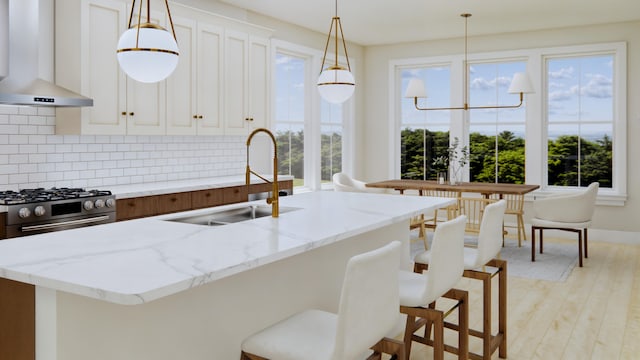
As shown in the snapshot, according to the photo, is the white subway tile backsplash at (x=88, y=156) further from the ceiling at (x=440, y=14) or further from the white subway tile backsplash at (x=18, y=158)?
the ceiling at (x=440, y=14)

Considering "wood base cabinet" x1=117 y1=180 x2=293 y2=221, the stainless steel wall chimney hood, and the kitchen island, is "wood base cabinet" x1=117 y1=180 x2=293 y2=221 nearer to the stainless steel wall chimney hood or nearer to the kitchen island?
the stainless steel wall chimney hood

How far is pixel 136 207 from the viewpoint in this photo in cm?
436

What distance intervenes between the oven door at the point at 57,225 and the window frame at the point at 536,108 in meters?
5.21

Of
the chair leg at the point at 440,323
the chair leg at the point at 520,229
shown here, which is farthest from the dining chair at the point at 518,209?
the chair leg at the point at 440,323

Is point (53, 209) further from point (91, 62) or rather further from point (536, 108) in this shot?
point (536, 108)

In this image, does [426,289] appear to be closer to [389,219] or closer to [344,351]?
[389,219]

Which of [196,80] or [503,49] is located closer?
[196,80]

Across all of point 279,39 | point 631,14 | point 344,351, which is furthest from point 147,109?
point 631,14

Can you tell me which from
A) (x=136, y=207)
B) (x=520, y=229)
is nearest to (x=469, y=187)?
(x=520, y=229)

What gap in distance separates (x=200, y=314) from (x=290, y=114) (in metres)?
5.03

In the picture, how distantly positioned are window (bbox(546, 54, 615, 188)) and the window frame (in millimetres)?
74

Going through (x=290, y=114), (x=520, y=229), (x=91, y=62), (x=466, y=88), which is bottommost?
(x=520, y=229)

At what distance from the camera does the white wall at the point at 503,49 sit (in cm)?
697

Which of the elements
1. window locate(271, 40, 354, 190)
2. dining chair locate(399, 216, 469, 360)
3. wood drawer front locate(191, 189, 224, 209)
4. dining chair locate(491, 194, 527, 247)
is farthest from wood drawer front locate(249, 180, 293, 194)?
dining chair locate(399, 216, 469, 360)
